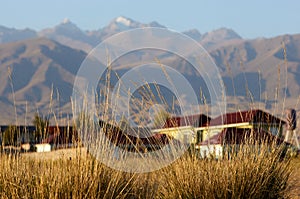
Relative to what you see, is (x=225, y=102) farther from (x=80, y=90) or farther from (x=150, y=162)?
(x=80, y=90)

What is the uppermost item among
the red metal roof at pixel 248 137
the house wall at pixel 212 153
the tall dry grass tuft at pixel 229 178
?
the red metal roof at pixel 248 137

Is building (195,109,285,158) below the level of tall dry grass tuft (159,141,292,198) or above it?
above

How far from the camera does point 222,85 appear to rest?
18.2 feet

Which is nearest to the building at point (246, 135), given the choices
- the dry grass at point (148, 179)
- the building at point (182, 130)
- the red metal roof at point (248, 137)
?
the red metal roof at point (248, 137)

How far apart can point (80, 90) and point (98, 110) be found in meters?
0.31

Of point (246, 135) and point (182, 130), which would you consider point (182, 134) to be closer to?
point (182, 130)

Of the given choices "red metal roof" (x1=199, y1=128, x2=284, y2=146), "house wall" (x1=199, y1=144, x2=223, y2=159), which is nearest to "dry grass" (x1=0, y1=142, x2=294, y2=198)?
"house wall" (x1=199, y1=144, x2=223, y2=159)

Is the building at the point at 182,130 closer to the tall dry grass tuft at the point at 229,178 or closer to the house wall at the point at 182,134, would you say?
the house wall at the point at 182,134

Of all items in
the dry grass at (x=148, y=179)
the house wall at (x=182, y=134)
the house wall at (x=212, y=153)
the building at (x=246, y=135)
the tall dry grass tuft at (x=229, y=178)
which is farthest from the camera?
the house wall at (x=182, y=134)

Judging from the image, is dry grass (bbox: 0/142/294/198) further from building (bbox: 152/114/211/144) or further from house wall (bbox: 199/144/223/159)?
building (bbox: 152/114/211/144)

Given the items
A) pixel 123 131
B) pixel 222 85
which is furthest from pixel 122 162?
pixel 222 85

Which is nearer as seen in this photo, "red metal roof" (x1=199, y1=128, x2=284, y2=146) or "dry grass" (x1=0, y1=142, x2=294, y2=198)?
"dry grass" (x1=0, y1=142, x2=294, y2=198)

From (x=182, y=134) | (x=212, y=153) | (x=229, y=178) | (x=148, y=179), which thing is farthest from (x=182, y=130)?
(x=229, y=178)

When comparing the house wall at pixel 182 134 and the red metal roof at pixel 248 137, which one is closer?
the red metal roof at pixel 248 137
